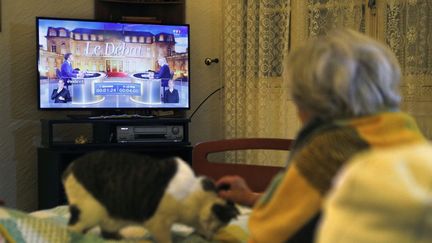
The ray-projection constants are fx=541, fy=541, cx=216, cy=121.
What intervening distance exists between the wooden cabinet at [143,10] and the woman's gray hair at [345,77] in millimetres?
2572

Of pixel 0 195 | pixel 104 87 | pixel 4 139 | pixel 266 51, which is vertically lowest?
pixel 0 195

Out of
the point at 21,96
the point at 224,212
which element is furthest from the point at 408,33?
the point at 21,96

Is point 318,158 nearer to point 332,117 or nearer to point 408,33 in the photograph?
point 332,117

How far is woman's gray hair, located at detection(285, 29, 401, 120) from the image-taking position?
0.81m

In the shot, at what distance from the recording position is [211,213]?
1.06m

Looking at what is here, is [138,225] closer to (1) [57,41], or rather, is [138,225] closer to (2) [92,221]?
(2) [92,221]

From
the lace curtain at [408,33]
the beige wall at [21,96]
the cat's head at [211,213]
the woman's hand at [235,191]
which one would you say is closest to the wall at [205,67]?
the beige wall at [21,96]

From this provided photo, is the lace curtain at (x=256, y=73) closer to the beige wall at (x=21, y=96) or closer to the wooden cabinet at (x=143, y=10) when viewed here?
the wooden cabinet at (x=143, y=10)

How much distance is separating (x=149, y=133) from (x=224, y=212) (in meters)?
2.00

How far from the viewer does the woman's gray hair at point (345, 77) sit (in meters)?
0.81

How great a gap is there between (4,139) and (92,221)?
236 cm

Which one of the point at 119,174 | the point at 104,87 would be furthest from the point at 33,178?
the point at 119,174

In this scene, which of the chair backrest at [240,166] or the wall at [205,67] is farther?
the wall at [205,67]

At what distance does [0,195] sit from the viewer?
318cm
